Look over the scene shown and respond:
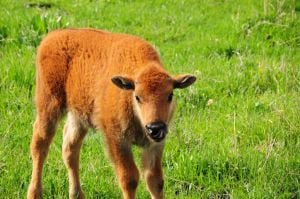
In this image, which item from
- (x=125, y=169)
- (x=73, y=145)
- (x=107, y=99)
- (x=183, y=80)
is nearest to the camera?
(x=183, y=80)

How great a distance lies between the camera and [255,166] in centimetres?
712

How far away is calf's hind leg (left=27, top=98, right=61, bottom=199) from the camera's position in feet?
22.4

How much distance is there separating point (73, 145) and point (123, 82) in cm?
152

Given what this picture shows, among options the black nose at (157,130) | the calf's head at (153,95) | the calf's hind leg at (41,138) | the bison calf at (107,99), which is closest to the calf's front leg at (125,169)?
the bison calf at (107,99)

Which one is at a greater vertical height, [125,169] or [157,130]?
[157,130]

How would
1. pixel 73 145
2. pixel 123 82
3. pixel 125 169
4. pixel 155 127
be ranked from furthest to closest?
pixel 73 145
pixel 125 169
pixel 123 82
pixel 155 127

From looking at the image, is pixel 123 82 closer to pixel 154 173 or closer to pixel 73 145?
pixel 154 173

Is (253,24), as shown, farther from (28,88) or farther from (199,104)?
(28,88)

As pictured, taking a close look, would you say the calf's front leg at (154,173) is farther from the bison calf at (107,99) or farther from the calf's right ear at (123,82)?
the calf's right ear at (123,82)

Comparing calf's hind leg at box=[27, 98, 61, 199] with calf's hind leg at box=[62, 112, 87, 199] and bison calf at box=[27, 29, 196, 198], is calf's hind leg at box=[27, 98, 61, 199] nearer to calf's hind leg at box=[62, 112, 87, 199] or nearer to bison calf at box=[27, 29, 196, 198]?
bison calf at box=[27, 29, 196, 198]

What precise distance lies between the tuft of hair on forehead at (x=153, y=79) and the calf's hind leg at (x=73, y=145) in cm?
124

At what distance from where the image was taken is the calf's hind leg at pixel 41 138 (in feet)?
22.4

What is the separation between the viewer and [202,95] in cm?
911

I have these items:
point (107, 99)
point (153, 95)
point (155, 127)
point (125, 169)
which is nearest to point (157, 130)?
point (155, 127)
